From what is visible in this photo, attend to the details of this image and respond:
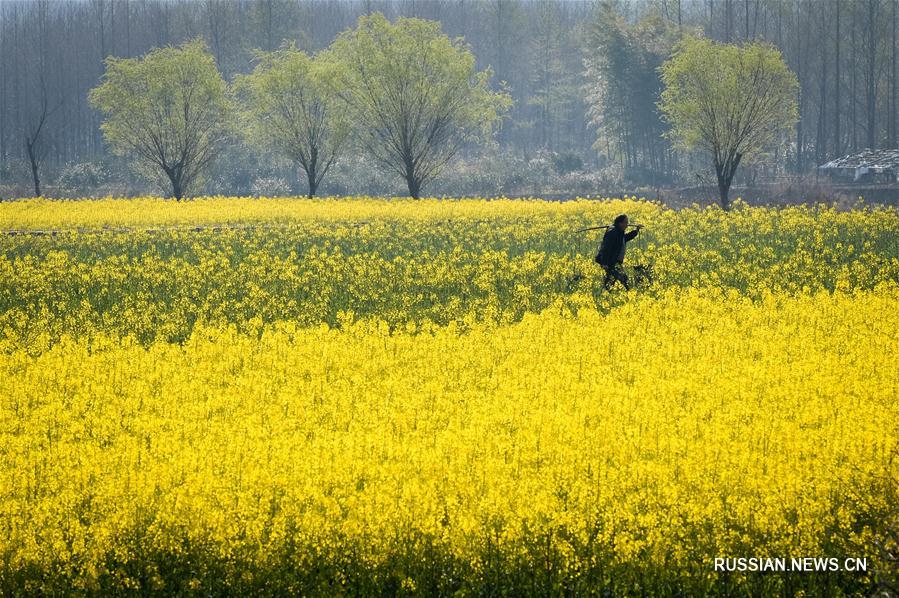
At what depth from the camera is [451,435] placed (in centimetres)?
1155

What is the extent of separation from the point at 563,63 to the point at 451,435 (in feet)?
341

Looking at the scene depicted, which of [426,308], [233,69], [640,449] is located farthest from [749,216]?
[233,69]

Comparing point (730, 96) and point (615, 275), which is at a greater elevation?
point (730, 96)

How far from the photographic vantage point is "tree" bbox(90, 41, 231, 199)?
57.0 m

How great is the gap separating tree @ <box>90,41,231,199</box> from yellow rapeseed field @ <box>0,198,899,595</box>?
→ 33.3 metres

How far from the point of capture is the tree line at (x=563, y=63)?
81.0 metres

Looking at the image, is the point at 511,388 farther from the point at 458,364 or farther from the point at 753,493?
the point at 753,493

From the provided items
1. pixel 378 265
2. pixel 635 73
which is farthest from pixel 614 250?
pixel 635 73

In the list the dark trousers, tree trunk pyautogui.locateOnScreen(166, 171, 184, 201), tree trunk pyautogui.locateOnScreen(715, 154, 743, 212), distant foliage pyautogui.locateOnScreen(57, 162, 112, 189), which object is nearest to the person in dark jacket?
the dark trousers

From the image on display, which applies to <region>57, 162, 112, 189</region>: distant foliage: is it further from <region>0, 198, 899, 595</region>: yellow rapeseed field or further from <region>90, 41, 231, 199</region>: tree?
<region>0, 198, 899, 595</region>: yellow rapeseed field

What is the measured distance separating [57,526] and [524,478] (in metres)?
4.18

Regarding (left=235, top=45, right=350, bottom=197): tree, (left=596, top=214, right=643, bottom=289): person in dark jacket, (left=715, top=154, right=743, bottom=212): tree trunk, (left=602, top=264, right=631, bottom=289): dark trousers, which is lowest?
(left=602, top=264, right=631, bottom=289): dark trousers

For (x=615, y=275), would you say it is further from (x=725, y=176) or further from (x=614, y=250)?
(x=725, y=176)

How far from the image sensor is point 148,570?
900 centimetres
